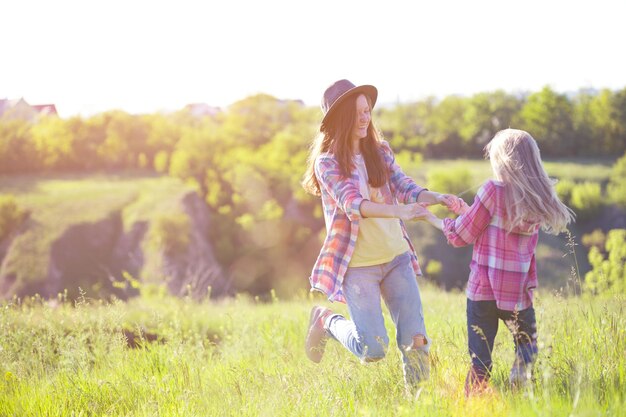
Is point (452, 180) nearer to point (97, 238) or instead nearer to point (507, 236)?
point (97, 238)

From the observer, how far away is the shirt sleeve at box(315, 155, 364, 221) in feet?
11.7

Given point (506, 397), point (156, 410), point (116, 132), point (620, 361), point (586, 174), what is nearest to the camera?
point (506, 397)

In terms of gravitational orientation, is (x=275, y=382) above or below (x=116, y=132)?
below

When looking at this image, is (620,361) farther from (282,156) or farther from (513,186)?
(282,156)

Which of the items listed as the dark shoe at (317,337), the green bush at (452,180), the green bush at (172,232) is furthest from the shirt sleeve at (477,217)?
the green bush at (452,180)

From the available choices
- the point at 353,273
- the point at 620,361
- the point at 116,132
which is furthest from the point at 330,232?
the point at 116,132

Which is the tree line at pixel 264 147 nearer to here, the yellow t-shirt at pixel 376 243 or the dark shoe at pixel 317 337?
the dark shoe at pixel 317 337

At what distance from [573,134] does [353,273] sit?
40.2 m

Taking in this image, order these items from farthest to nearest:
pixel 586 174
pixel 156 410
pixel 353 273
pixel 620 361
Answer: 1. pixel 586 174
2. pixel 353 273
3. pixel 156 410
4. pixel 620 361

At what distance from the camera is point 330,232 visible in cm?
388

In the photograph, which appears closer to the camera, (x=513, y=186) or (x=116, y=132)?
(x=513, y=186)

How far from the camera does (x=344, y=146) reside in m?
3.89

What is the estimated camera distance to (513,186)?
332 cm

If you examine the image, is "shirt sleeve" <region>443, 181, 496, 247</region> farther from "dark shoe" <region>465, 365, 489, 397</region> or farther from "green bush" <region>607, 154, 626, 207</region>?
"green bush" <region>607, 154, 626, 207</region>
